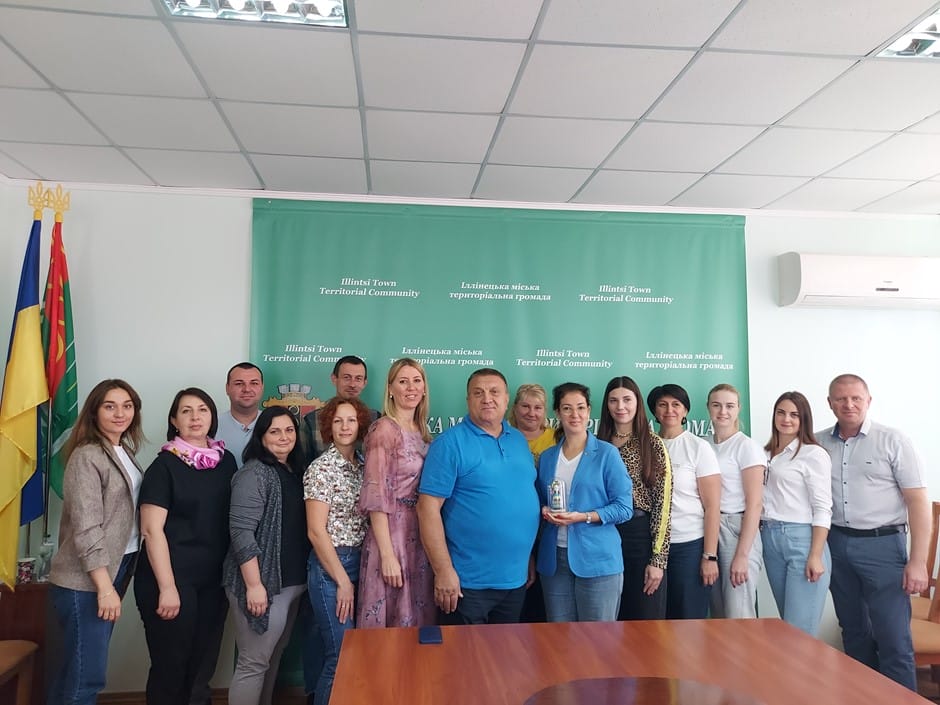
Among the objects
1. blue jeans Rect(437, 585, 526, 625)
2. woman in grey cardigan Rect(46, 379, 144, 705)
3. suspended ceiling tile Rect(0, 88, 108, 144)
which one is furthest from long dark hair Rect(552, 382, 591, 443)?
suspended ceiling tile Rect(0, 88, 108, 144)

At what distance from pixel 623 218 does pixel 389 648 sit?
315cm

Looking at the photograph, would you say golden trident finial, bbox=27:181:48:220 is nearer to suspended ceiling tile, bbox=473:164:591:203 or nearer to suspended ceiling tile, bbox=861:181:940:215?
suspended ceiling tile, bbox=473:164:591:203

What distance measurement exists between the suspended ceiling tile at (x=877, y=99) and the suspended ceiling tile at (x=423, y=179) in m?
1.64

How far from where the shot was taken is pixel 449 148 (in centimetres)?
327

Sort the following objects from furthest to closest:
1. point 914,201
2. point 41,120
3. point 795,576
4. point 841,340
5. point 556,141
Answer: point 841,340 → point 914,201 → point 556,141 → point 795,576 → point 41,120

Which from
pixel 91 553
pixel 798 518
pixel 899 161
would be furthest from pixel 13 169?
pixel 899 161

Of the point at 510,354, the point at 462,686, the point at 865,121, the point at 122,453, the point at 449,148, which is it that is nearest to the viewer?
the point at 462,686

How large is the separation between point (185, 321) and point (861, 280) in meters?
A: 4.14

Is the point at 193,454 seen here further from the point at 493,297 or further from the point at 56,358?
the point at 493,297

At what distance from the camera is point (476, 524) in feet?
8.29

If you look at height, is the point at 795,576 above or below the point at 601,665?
below

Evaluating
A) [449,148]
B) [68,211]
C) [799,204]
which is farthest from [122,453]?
[799,204]

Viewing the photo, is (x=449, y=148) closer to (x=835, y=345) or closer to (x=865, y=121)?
(x=865, y=121)

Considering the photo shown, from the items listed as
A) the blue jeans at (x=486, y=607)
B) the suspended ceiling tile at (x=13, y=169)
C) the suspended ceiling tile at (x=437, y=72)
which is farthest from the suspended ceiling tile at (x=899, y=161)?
the suspended ceiling tile at (x=13, y=169)
